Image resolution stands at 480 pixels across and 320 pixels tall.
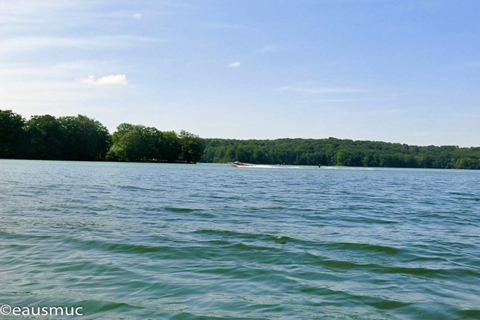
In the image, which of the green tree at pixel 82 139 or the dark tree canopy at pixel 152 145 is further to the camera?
the dark tree canopy at pixel 152 145

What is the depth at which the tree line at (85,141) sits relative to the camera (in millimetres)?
133750

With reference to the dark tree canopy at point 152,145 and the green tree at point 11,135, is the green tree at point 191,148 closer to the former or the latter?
the dark tree canopy at point 152,145

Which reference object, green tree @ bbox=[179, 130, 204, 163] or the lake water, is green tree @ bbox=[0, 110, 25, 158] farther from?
the lake water

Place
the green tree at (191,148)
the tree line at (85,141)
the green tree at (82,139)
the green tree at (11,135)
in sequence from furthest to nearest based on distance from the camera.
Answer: the green tree at (191,148)
the green tree at (82,139)
the tree line at (85,141)
the green tree at (11,135)

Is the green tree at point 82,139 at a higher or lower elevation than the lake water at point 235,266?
higher

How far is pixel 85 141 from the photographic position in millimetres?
152750

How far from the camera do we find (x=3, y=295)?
6.63 meters

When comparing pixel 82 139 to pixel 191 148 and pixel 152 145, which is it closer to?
pixel 152 145

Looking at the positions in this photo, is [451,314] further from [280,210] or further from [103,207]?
[103,207]

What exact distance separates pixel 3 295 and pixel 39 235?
5.09m

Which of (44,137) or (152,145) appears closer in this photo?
(44,137)

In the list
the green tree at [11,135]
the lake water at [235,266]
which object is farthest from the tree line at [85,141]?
the lake water at [235,266]

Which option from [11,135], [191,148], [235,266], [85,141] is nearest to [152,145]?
[191,148]

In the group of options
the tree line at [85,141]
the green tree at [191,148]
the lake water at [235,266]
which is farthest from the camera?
the green tree at [191,148]
